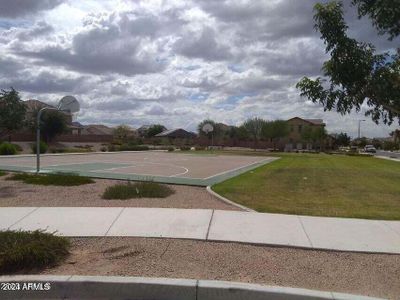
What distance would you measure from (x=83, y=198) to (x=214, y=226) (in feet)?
16.0

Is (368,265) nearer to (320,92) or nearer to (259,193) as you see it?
(320,92)

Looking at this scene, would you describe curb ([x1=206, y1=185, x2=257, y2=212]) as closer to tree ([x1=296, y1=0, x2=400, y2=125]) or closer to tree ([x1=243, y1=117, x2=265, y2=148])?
tree ([x1=296, y1=0, x2=400, y2=125])

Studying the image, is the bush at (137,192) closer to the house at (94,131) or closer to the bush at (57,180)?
the bush at (57,180)

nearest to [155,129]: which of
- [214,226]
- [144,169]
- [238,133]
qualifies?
[238,133]

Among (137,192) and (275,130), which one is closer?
(137,192)

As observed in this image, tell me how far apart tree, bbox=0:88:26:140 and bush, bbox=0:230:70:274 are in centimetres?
1094

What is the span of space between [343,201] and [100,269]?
8911mm

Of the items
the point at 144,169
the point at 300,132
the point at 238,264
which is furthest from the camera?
the point at 300,132

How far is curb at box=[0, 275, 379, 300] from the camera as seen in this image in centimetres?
582

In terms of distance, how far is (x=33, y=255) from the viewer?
262 inches

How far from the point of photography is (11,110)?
17.5 m

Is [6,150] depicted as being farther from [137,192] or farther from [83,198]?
[137,192]

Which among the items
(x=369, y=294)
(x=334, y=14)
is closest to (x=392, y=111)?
(x=334, y=14)

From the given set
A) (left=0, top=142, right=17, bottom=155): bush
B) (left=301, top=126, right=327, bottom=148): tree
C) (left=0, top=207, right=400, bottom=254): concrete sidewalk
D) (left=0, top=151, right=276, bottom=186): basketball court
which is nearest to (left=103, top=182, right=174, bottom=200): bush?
(left=0, top=207, right=400, bottom=254): concrete sidewalk
